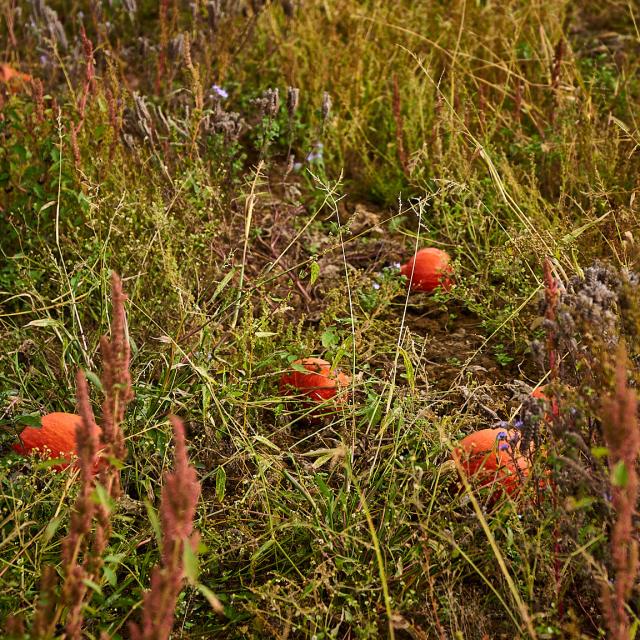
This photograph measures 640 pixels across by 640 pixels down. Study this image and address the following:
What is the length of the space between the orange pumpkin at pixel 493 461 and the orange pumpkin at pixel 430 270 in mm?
843

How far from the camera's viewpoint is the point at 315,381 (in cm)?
247

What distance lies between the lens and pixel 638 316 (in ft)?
5.51

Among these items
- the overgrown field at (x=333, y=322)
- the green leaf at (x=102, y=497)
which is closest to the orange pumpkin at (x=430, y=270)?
the overgrown field at (x=333, y=322)

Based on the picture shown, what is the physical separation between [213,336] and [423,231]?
114cm

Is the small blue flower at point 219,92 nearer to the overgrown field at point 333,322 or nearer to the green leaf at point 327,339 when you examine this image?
the overgrown field at point 333,322

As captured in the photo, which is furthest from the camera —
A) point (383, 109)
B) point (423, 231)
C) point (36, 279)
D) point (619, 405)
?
point (383, 109)

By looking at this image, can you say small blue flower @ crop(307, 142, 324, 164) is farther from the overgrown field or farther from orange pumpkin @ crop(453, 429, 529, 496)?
orange pumpkin @ crop(453, 429, 529, 496)

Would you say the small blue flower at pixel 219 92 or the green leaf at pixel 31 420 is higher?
the small blue flower at pixel 219 92

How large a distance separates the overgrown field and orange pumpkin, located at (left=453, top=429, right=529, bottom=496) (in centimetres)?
4

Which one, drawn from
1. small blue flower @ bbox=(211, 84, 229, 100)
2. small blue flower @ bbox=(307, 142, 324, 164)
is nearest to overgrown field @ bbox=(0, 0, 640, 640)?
small blue flower @ bbox=(307, 142, 324, 164)

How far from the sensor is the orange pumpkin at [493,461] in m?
2.05

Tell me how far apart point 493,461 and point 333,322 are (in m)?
0.91

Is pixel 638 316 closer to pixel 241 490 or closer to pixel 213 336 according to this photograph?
pixel 241 490

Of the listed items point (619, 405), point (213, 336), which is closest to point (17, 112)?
point (213, 336)
